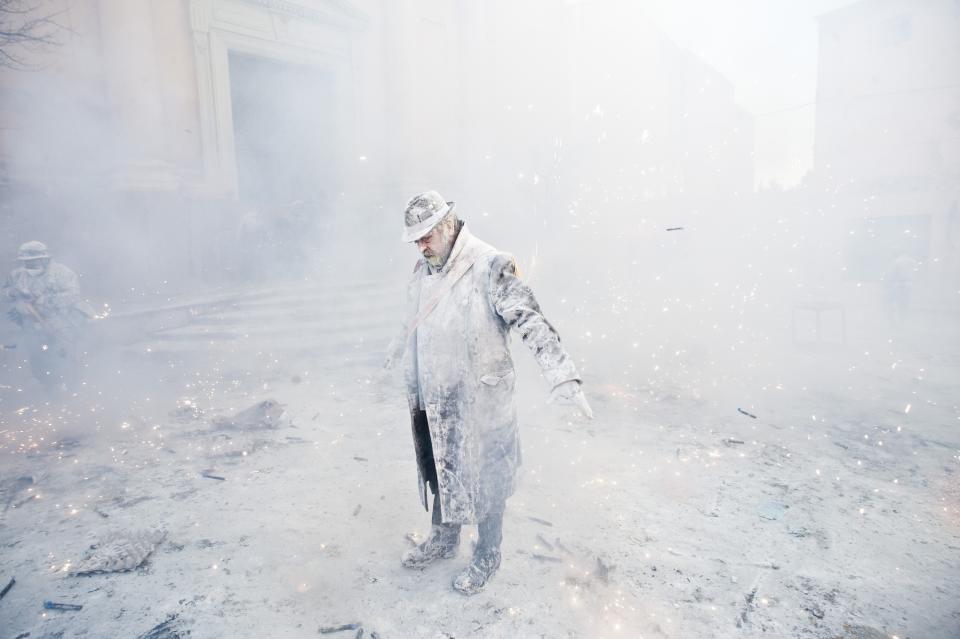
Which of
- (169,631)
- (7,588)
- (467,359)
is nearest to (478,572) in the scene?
(467,359)

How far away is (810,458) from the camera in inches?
175

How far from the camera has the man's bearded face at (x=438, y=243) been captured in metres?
2.59

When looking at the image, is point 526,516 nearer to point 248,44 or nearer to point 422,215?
point 422,215

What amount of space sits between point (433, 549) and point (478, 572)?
1.16ft

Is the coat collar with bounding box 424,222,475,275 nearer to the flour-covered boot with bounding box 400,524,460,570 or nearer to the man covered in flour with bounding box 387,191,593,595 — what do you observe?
the man covered in flour with bounding box 387,191,593,595

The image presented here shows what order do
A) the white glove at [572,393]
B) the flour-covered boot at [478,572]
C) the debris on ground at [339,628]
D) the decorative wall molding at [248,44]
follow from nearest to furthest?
the white glove at [572,393] < the debris on ground at [339,628] < the flour-covered boot at [478,572] < the decorative wall molding at [248,44]

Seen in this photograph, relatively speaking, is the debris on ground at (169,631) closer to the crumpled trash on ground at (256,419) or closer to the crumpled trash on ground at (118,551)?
the crumpled trash on ground at (118,551)

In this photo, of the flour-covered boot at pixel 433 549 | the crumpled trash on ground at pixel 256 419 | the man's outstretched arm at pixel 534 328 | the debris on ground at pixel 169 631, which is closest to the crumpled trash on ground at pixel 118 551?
the debris on ground at pixel 169 631

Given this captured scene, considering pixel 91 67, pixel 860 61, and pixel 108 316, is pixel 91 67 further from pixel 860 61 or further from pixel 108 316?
pixel 860 61

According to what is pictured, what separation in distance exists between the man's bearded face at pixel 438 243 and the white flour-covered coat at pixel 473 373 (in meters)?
0.05

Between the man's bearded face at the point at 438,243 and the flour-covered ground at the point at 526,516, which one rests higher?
the man's bearded face at the point at 438,243

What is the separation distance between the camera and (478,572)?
2748mm

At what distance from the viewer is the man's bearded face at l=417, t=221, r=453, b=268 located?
2592 mm

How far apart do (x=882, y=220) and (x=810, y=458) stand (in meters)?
19.4
